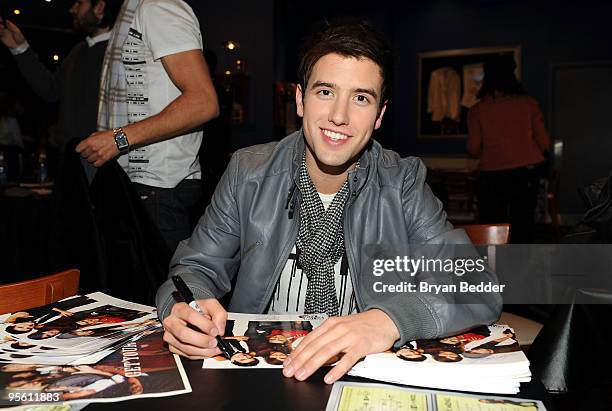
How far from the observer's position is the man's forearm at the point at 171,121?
1.89 m

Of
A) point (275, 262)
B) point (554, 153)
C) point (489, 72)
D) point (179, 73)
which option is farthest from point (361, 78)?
point (554, 153)

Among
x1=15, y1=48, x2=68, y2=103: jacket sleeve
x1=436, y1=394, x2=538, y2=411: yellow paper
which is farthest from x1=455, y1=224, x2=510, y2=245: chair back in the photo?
x1=15, y1=48, x2=68, y2=103: jacket sleeve

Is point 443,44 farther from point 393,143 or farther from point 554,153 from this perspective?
point 554,153

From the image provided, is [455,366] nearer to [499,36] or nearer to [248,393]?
[248,393]

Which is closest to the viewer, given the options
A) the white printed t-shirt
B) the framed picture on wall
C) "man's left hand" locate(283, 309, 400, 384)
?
"man's left hand" locate(283, 309, 400, 384)

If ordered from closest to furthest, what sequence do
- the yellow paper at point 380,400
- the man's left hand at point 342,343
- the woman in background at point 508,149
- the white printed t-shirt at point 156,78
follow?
the yellow paper at point 380,400
the man's left hand at point 342,343
the white printed t-shirt at point 156,78
the woman in background at point 508,149

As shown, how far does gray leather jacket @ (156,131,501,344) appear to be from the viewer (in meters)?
1.45

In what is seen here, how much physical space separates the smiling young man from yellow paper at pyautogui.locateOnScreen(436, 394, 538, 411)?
0.52 m

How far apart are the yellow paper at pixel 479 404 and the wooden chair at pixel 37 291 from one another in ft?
2.68

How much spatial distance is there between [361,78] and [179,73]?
0.77 meters

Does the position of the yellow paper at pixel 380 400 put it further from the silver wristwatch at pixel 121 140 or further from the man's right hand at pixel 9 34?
the man's right hand at pixel 9 34

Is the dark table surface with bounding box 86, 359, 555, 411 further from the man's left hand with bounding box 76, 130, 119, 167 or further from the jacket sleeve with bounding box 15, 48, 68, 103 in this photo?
the jacket sleeve with bounding box 15, 48, 68, 103

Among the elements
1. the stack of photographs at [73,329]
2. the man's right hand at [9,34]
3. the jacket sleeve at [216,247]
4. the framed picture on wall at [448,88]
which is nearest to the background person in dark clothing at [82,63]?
the man's right hand at [9,34]

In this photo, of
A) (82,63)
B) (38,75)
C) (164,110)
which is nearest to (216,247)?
(164,110)
